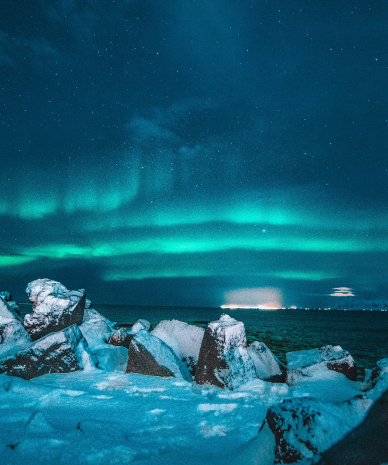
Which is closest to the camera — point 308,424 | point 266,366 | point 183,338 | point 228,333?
point 308,424

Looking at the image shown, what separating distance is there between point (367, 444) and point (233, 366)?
3.18 meters

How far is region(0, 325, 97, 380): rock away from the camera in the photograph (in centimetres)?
466

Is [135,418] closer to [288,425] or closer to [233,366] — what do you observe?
[288,425]

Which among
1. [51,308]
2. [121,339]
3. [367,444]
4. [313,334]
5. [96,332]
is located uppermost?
[367,444]

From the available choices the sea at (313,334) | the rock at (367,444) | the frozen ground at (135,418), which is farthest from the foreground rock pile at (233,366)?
the sea at (313,334)

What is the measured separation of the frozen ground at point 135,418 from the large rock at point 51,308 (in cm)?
292

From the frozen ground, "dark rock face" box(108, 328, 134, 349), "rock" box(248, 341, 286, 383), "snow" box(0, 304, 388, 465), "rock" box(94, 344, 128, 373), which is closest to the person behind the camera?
"snow" box(0, 304, 388, 465)

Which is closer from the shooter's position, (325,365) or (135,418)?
(135,418)

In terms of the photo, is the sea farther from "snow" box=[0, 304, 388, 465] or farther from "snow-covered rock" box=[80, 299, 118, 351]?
"snow" box=[0, 304, 388, 465]

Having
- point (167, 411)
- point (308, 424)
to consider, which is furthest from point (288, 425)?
point (167, 411)

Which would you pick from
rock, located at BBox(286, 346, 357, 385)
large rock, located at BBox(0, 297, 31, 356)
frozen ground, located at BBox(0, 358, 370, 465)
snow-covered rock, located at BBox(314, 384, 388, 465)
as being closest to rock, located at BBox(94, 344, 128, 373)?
frozen ground, located at BBox(0, 358, 370, 465)

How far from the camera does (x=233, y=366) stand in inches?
185

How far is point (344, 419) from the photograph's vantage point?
6.75 ft

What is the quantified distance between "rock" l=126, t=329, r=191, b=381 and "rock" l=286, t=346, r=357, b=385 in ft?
6.81
